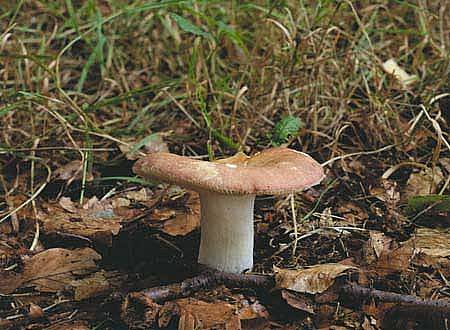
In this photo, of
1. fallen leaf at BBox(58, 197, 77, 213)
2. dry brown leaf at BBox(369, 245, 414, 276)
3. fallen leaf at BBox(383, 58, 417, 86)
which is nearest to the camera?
dry brown leaf at BBox(369, 245, 414, 276)

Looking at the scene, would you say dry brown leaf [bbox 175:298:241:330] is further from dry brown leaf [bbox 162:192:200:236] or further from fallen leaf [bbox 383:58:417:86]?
fallen leaf [bbox 383:58:417:86]

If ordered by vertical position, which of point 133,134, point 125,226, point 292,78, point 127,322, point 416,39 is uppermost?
point 416,39

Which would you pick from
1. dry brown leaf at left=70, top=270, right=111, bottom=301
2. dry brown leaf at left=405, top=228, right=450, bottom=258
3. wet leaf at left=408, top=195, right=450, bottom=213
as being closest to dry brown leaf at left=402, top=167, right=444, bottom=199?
wet leaf at left=408, top=195, right=450, bottom=213

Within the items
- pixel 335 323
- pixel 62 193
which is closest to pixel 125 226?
pixel 62 193

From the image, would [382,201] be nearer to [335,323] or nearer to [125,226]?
[335,323]

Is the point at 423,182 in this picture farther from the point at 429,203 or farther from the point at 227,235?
the point at 227,235

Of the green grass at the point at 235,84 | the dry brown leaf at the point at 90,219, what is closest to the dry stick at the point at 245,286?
the dry brown leaf at the point at 90,219

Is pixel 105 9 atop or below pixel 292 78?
atop

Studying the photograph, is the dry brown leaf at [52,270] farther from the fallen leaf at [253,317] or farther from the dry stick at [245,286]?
the fallen leaf at [253,317]
